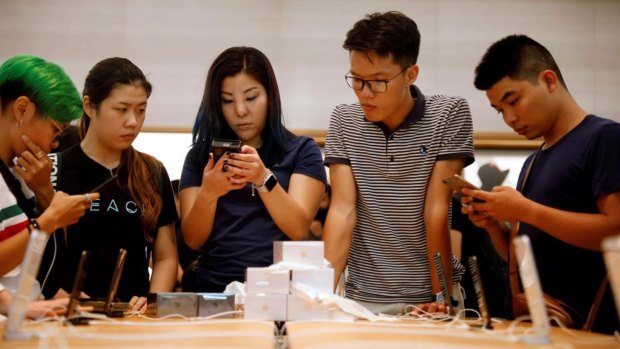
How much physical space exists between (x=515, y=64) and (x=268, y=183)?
0.82 m

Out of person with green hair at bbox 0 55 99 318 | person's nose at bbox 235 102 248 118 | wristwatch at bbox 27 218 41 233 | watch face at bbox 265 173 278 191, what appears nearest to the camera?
wristwatch at bbox 27 218 41 233

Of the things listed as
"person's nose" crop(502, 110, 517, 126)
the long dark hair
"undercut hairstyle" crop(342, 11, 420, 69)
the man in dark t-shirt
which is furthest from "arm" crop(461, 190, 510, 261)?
the long dark hair

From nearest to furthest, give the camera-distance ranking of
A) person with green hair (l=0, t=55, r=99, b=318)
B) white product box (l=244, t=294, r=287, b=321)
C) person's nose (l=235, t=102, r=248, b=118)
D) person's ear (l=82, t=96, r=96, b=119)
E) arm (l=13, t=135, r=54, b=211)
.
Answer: white product box (l=244, t=294, r=287, b=321)
person with green hair (l=0, t=55, r=99, b=318)
arm (l=13, t=135, r=54, b=211)
person's nose (l=235, t=102, r=248, b=118)
person's ear (l=82, t=96, r=96, b=119)

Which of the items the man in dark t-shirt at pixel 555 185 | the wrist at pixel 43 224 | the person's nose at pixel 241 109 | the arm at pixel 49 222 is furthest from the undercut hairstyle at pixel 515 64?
the wrist at pixel 43 224

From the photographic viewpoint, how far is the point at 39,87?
2.26m

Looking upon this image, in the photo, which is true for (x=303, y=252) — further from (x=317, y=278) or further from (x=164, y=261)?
(x=164, y=261)

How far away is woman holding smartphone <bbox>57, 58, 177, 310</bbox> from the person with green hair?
19 cm

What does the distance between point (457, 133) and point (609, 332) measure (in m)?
0.75

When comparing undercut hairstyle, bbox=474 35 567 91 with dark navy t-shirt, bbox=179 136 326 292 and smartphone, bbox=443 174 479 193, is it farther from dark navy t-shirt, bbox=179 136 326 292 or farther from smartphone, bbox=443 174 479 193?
dark navy t-shirt, bbox=179 136 326 292

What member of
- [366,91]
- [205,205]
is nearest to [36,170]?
[205,205]

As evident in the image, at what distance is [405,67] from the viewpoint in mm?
2467

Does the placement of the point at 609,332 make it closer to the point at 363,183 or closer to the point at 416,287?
the point at 416,287

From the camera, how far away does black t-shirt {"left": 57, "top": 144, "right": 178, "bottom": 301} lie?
244cm

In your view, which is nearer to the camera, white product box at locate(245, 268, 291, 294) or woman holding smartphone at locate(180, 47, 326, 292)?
white product box at locate(245, 268, 291, 294)
